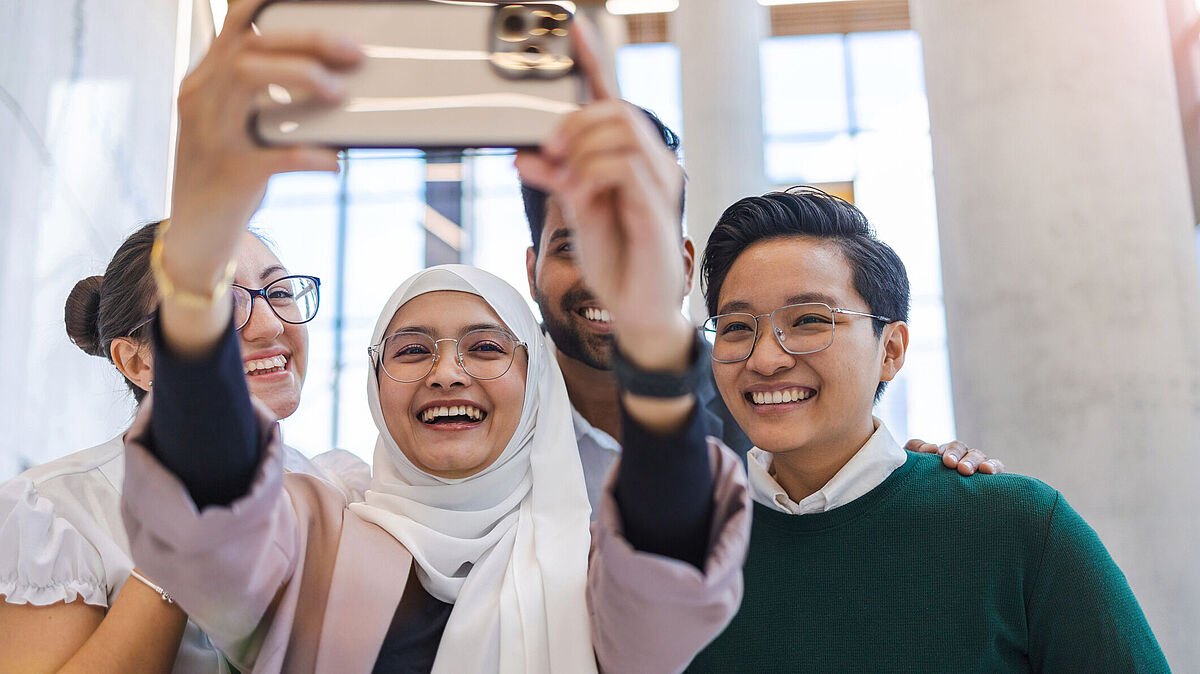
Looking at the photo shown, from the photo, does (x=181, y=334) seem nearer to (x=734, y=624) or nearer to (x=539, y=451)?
(x=539, y=451)

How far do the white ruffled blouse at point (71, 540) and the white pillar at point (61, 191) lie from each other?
0.76 m

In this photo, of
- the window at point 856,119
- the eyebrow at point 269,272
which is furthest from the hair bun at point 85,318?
the window at point 856,119

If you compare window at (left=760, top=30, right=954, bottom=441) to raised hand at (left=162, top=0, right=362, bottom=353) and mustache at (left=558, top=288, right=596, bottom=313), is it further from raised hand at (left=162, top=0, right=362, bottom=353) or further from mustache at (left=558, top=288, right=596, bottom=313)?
raised hand at (left=162, top=0, right=362, bottom=353)

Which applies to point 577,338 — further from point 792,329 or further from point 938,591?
point 938,591

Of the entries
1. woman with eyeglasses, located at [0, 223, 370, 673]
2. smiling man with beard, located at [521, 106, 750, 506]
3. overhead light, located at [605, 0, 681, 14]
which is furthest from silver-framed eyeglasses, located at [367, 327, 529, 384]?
overhead light, located at [605, 0, 681, 14]

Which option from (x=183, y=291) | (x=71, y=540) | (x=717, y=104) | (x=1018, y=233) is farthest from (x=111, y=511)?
(x=717, y=104)

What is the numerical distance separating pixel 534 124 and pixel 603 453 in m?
1.56

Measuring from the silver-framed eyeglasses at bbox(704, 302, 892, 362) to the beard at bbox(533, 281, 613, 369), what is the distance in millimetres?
503

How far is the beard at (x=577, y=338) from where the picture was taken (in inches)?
103

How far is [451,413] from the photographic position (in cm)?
210

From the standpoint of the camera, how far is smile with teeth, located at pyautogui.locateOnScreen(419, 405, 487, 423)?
6.91ft

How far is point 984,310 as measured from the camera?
333cm

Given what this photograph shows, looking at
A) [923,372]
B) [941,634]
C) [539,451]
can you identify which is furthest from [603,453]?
[923,372]

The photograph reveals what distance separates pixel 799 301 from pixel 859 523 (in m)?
0.47
